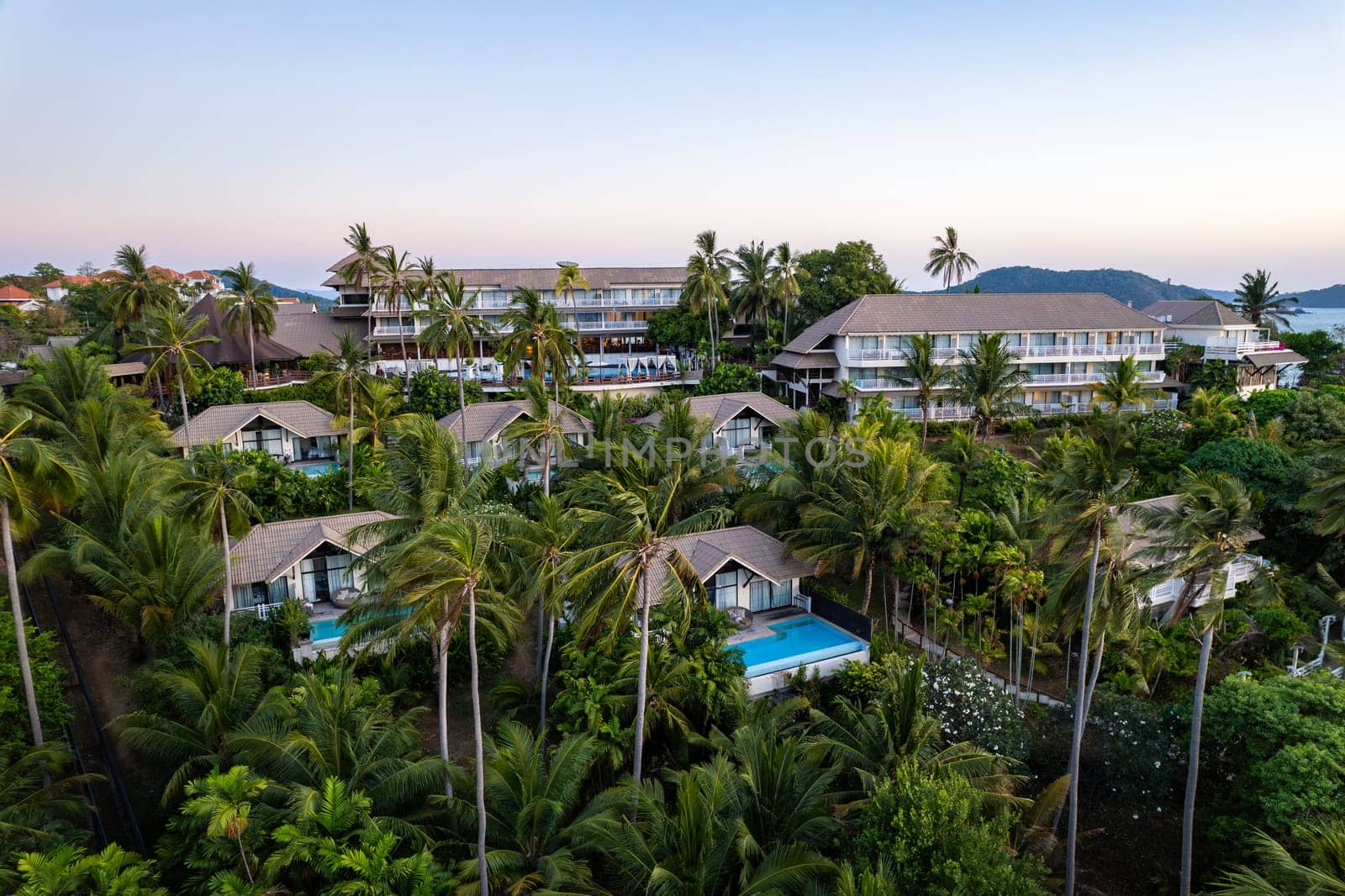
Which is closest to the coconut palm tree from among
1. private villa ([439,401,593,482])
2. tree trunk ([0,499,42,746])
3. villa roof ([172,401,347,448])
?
tree trunk ([0,499,42,746])

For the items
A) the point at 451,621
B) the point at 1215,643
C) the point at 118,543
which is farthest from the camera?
the point at 1215,643

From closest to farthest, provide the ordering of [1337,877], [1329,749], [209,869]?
[1337,877] → [209,869] → [1329,749]

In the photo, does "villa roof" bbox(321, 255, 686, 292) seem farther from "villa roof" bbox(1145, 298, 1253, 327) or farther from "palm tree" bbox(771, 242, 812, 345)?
"villa roof" bbox(1145, 298, 1253, 327)

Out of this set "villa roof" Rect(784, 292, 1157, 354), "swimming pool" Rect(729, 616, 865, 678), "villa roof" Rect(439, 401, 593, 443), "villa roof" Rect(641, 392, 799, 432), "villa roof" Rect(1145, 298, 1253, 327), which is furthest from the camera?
"villa roof" Rect(1145, 298, 1253, 327)

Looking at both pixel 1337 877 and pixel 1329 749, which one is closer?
pixel 1337 877

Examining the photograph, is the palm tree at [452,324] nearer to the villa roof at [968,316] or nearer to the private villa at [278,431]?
the private villa at [278,431]

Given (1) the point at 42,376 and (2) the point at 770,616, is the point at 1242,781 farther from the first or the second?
(1) the point at 42,376

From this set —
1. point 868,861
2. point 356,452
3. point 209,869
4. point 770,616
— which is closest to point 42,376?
point 356,452

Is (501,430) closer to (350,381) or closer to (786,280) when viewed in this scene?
(350,381)
